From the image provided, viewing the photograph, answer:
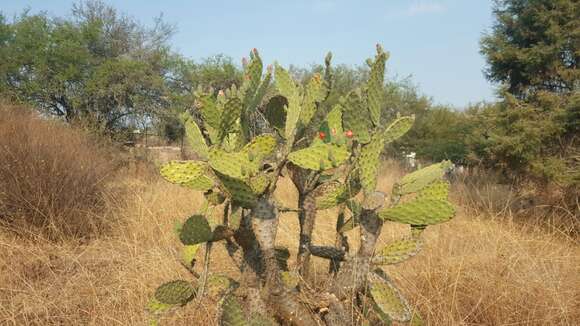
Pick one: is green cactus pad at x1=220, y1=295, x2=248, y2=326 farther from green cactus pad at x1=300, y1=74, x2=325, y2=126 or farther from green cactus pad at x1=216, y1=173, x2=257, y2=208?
green cactus pad at x1=300, y1=74, x2=325, y2=126

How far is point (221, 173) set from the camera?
122cm

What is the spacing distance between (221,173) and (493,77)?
20.9 ft

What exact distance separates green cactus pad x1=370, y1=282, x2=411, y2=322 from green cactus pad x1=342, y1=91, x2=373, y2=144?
19.6 inches

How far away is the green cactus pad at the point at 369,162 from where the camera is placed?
1.50 meters

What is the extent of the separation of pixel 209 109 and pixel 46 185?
331 cm

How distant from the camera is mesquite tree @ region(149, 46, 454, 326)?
1302 millimetres

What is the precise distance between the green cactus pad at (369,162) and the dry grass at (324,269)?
0.75 meters

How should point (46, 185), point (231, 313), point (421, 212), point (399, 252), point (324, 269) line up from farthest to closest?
point (46, 185) → point (324, 269) → point (399, 252) → point (421, 212) → point (231, 313)

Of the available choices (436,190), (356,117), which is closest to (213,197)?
(356,117)

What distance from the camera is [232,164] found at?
1239 millimetres

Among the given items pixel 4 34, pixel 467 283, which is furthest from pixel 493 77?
pixel 4 34

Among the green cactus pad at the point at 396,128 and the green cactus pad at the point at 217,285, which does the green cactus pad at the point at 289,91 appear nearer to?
the green cactus pad at the point at 396,128

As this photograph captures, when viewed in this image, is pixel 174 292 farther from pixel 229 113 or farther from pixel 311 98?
pixel 311 98

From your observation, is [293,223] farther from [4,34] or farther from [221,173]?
[4,34]
